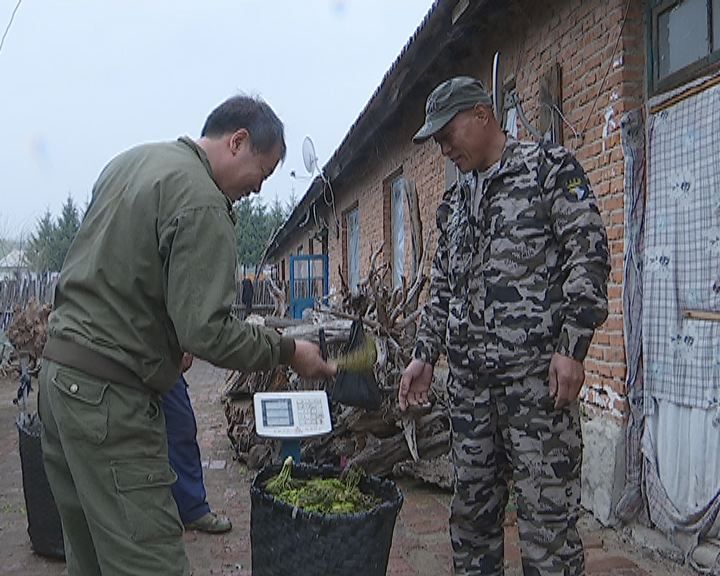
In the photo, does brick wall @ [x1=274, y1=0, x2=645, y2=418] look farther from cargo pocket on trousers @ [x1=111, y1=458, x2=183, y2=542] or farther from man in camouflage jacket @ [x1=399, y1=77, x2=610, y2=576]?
cargo pocket on trousers @ [x1=111, y1=458, x2=183, y2=542]

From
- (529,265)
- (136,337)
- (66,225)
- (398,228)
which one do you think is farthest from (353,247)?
(66,225)

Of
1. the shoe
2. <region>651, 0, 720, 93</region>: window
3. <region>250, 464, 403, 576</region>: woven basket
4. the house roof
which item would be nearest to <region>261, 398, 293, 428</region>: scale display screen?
the shoe

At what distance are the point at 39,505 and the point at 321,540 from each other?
2322 millimetres

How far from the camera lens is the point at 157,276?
2109mm

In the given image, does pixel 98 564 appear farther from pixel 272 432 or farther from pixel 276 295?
pixel 276 295

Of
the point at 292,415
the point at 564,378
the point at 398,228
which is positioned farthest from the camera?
the point at 398,228

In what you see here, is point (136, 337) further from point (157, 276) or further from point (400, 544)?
point (400, 544)

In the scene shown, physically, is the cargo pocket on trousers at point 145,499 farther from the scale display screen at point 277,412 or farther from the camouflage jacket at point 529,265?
the scale display screen at point 277,412

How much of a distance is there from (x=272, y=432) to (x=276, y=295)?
439 cm

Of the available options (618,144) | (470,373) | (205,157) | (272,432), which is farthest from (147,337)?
(618,144)

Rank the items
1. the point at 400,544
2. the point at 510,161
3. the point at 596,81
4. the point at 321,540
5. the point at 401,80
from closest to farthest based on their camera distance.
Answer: the point at 321,540 < the point at 510,161 < the point at 400,544 < the point at 596,81 < the point at 401,80

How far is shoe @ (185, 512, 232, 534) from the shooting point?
441 centimetres

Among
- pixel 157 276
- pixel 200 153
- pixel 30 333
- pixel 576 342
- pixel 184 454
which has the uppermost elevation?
pixel 200 153

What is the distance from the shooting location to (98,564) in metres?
2.31
